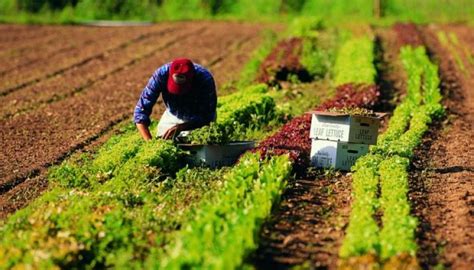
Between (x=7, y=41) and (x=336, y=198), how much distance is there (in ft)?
62.5

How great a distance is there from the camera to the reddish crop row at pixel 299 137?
31.8 ft

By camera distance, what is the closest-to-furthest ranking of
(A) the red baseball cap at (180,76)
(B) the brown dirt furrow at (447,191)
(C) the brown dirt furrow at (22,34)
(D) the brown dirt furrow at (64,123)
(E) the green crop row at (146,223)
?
(E) the green crop row at (146,223)
(B) the brown dirt furrow at (447,191)
(A) the red baseball cap at (180,76)
(D) the brown dirt furrow at (64,123)
(C) the brown dirt furrow at (22,34)

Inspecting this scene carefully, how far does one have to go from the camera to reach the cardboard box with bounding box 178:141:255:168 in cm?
967

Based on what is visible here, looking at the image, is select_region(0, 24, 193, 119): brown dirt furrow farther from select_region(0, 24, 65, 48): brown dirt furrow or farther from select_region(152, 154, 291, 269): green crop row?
select_region(152, 154, 291, 269): green crop row

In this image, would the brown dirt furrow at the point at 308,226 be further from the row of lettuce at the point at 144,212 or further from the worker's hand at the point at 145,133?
the worker's hand at the point at 145,133

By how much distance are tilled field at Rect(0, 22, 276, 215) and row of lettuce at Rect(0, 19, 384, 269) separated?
1429 millimetres

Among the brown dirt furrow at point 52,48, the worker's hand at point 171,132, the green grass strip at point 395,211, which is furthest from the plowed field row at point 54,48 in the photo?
the green grass strip at point 395,211

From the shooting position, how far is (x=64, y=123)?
1336 centimetres

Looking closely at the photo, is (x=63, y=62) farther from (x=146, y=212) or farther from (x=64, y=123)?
(x=146, y=212)

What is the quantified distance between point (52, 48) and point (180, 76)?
15757 millimetres

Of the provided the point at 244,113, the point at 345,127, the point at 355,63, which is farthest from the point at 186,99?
the point at 355,63

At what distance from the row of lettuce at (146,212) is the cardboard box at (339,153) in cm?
72

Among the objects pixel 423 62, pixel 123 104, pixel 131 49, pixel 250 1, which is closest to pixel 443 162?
pixel 123 104

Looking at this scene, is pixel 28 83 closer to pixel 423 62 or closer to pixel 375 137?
pixel 423 62
